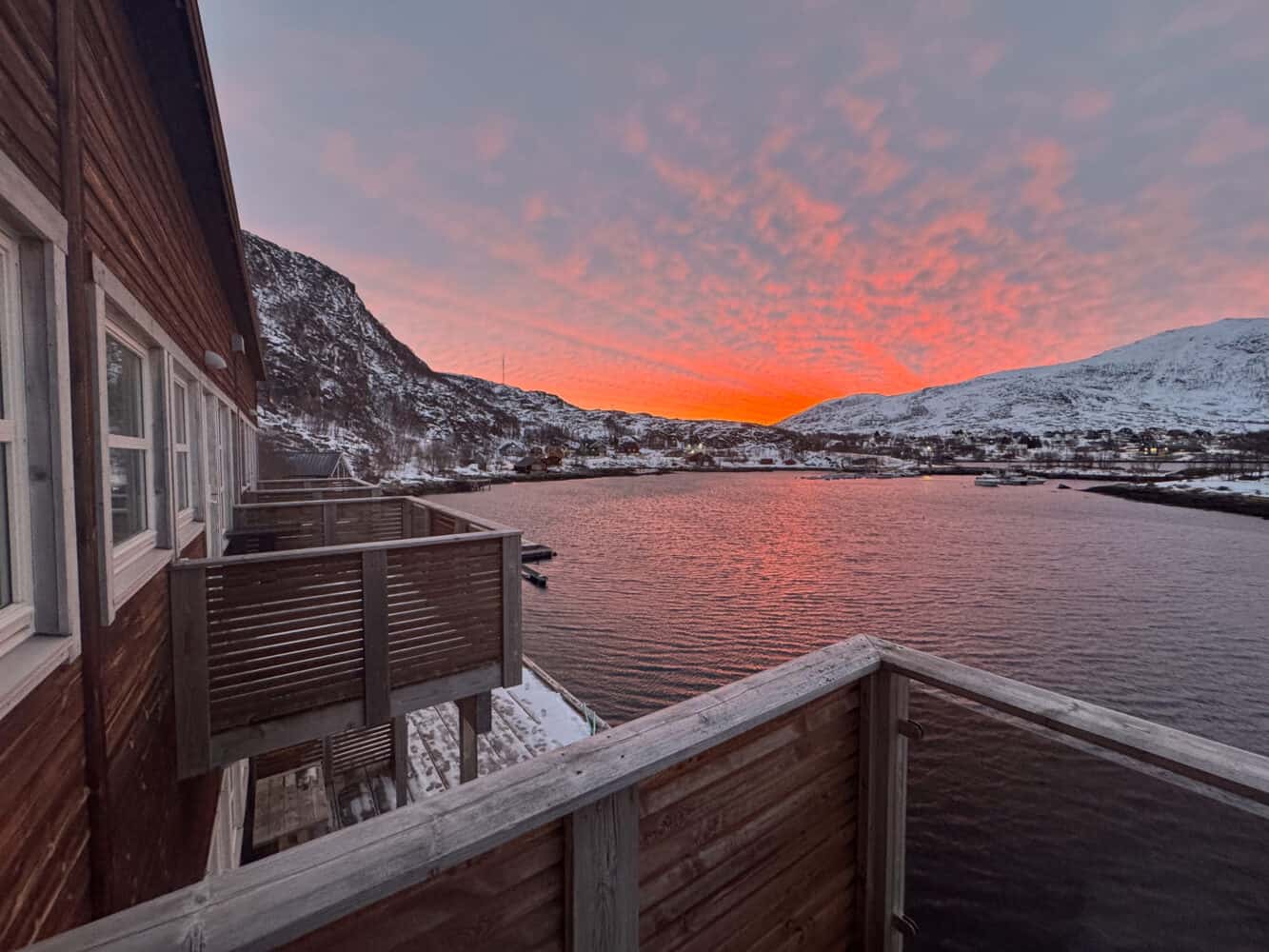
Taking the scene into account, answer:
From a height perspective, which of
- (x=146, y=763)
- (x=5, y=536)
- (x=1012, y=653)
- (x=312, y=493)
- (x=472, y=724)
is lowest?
(x=1012, y=653)

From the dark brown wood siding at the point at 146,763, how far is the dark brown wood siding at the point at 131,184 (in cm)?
175

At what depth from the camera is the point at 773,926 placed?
62.3 inches

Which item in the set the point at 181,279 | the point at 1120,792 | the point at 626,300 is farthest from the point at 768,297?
the point at 181,279

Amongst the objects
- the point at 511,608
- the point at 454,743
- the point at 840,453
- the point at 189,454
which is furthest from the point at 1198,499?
the point at 840,453

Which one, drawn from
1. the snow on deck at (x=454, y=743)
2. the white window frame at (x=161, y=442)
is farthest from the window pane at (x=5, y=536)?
the snow on deck at (x=454, y=743)

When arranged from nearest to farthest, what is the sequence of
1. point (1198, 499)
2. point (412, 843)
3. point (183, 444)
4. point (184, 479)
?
point (412, 843) < point (183, 444) < point (184, 479) < point (1198, 499)

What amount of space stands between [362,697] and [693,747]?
3684 mm

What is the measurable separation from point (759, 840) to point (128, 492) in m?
3.62

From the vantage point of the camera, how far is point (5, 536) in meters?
1.56

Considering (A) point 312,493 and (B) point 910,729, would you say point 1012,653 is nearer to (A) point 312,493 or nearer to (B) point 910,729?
(B) point 910,729

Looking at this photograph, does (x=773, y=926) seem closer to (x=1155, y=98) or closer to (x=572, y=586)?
(x=572, y=586)

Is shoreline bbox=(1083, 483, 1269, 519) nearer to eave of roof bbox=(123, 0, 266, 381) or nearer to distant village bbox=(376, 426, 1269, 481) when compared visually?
distant village bbox=(376, 426, 1269, 481)

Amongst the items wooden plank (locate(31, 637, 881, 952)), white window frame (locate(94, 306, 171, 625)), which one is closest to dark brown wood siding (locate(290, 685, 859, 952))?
wooden plank (locate(31, 637, 881, 952))

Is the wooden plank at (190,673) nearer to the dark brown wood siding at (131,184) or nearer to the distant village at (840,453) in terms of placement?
the dark brown wood siding at (131,184)
